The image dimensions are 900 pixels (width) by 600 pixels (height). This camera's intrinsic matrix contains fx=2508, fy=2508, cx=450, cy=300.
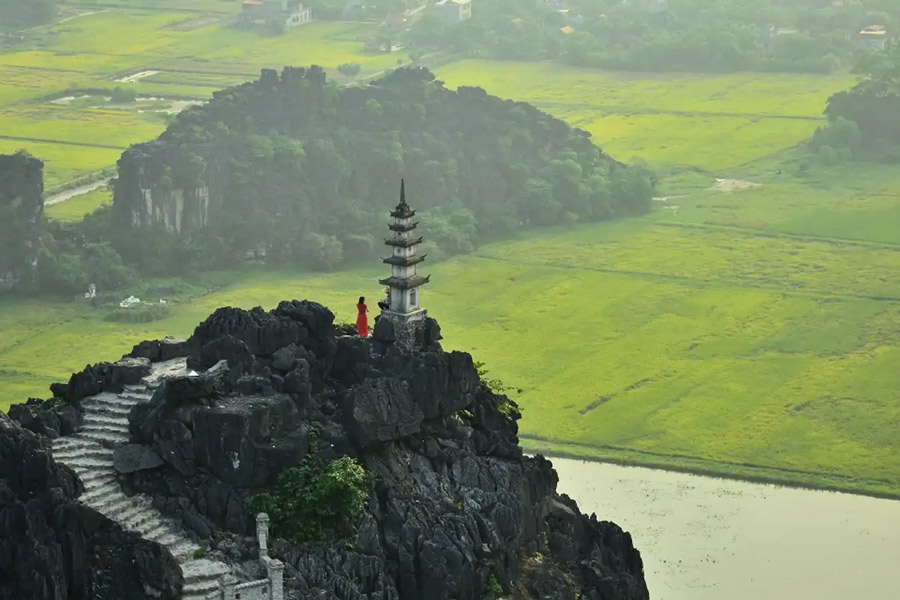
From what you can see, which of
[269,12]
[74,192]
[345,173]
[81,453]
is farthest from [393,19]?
[81,453]

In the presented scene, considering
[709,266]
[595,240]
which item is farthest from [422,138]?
[709,266]

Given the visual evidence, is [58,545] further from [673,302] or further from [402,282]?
[673,302]

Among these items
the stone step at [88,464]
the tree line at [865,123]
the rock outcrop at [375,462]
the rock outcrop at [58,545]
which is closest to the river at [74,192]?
the tree line at [865,123]

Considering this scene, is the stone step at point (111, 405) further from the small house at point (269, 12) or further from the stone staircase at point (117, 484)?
the small house at point (269, 12)

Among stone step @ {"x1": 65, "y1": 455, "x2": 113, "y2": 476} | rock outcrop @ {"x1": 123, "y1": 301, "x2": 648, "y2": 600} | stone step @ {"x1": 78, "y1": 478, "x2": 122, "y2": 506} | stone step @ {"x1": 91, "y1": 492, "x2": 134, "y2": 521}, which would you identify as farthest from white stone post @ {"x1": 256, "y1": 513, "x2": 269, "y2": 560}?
stone step @ {"x1": 65, "y1": 455, "x2": 113, "y2": 476}

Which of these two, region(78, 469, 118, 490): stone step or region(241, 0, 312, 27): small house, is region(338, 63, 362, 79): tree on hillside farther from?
region(78, 469, 118, 490): stone step

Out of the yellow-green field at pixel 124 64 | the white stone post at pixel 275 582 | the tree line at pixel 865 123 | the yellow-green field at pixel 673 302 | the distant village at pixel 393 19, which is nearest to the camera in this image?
the white stone post at pixel 275 582

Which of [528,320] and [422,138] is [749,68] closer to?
[422,138]
